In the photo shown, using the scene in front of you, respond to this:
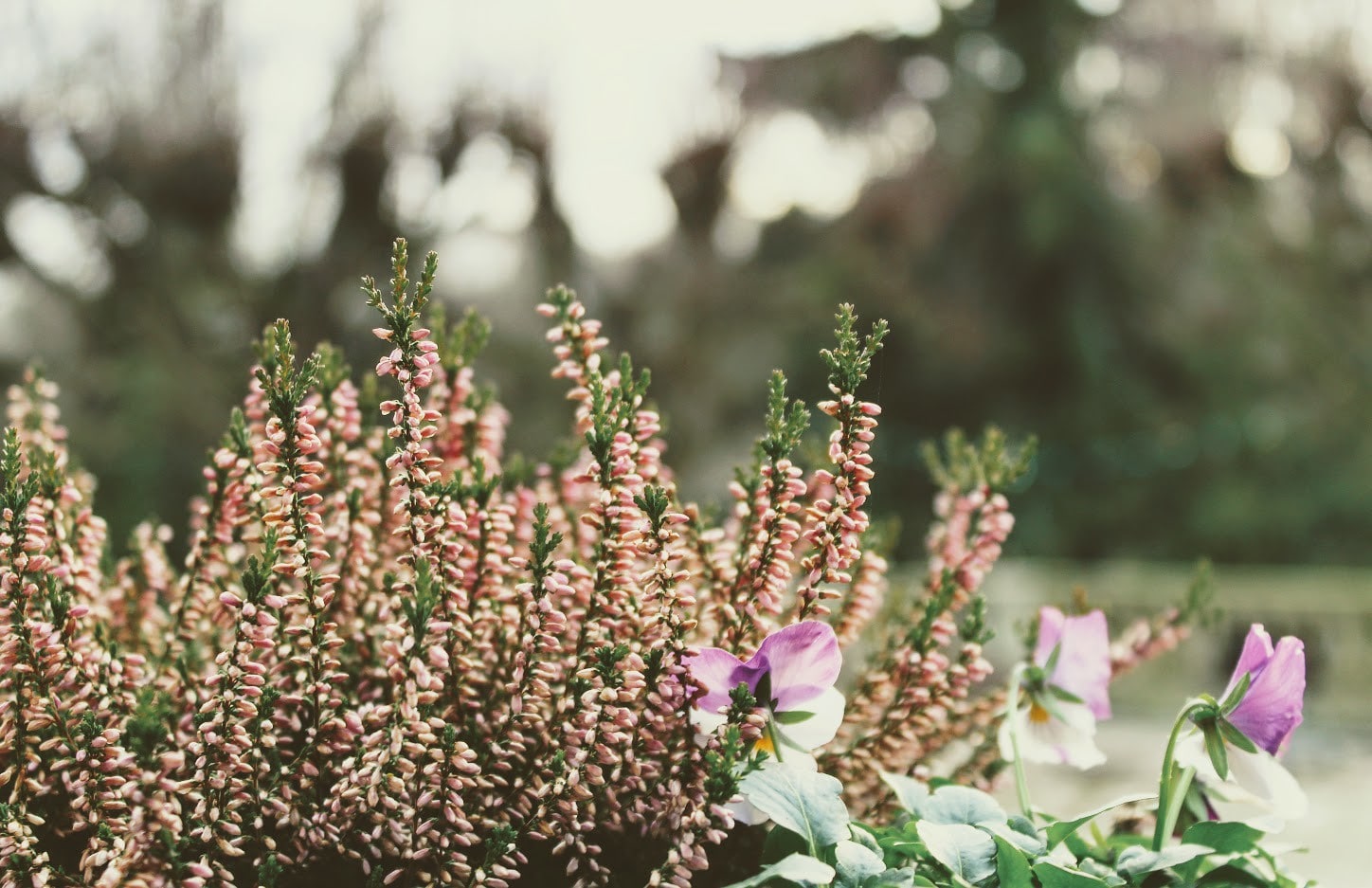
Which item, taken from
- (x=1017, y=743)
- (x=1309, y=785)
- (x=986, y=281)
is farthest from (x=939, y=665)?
(x=986, y=281)

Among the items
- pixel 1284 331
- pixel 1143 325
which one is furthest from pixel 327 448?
pixel 1284 331

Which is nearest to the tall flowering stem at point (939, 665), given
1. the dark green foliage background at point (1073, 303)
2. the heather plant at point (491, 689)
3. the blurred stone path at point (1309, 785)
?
the heather plant at point (491, 689)

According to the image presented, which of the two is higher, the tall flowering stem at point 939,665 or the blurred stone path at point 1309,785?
the blurred stone path at point 1309,785

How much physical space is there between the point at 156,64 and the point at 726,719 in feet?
16.4

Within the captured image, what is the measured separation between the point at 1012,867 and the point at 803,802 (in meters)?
0.17

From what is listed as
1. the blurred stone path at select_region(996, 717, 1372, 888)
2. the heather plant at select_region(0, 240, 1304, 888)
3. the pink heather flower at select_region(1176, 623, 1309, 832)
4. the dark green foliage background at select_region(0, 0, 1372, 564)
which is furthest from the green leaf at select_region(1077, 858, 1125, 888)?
the dark green foliage background at select_region(0, 0, 1372, 564)

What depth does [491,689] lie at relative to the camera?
101cm

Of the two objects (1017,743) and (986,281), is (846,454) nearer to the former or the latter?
(1017,743)

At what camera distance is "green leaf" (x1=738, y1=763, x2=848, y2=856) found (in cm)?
84

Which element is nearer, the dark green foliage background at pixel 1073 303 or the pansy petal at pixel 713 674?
the pansy petal at pixel 713 674

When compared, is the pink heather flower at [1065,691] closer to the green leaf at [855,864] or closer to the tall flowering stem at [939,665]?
the tall flowering stem at [939,665]

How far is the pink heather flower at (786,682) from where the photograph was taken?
87cm

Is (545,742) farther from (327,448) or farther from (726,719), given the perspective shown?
(327,448)

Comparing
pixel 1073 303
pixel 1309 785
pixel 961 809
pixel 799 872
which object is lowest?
pixel 799 872
